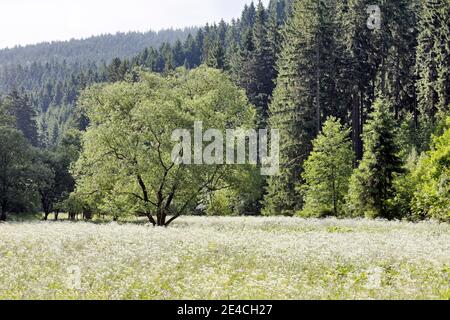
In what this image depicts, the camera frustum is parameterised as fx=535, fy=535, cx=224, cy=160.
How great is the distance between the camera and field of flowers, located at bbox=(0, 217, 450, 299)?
455 inches

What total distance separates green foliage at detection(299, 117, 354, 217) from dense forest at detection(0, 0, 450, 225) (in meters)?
0.11

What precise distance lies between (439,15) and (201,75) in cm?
3502

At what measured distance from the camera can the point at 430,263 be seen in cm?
1469

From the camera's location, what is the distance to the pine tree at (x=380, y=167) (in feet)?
125

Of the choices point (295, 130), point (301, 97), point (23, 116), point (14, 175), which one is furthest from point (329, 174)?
point (23, 116)

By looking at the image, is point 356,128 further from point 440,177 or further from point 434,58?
point 440,177

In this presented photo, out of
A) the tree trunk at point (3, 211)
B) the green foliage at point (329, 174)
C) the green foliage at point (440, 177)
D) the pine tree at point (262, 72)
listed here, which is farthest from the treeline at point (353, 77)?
the tree trunk at point (3, 211)

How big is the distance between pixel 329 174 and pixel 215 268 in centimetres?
3375

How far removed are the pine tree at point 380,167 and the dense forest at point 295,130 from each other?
9cm

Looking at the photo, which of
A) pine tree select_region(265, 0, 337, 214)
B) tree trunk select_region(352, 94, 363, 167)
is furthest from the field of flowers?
tree trunk select_region(352, 94, 363, 167)

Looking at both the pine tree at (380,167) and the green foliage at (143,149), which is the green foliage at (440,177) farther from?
the green foliage at (143,149)

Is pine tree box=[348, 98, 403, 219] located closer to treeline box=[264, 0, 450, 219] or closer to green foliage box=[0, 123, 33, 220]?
treeline box=[264, 0, 450, 219]
